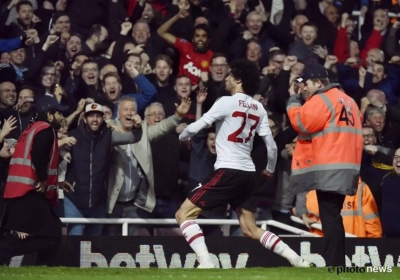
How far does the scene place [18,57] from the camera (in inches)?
569

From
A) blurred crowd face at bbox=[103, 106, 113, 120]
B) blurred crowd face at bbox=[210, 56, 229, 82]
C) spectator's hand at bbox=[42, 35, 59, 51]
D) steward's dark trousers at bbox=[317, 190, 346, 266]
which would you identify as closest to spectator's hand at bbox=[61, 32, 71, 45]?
spectator's hand at bbox=[42, 35, 59, 51]

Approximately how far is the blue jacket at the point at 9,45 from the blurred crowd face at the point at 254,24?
11.4ft

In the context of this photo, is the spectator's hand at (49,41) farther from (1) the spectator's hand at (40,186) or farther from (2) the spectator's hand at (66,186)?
(1) the spectator's hand at (40,186)

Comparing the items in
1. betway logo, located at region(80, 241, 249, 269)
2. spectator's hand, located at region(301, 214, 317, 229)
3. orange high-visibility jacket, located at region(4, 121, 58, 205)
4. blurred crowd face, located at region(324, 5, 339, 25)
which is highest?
blurred crowd face, located at region(324, 5, 339, 25)

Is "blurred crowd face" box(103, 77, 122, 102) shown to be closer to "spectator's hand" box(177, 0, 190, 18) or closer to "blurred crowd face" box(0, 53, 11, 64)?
"blurred crowd face" box(0, 53, 11, 64)

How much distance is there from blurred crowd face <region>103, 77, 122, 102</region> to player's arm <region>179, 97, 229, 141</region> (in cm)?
379

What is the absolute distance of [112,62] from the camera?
49.8 feet

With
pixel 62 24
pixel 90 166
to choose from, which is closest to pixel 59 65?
pixel 62 24

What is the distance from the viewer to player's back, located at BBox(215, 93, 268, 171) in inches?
Result: 409

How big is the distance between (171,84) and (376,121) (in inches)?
107

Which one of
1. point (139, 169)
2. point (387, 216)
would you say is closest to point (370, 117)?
point (387, 216)

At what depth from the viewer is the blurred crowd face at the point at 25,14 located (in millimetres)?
15191

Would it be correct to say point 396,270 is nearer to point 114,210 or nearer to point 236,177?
point 236,177

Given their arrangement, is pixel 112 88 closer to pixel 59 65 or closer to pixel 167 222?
pixel 59 65
